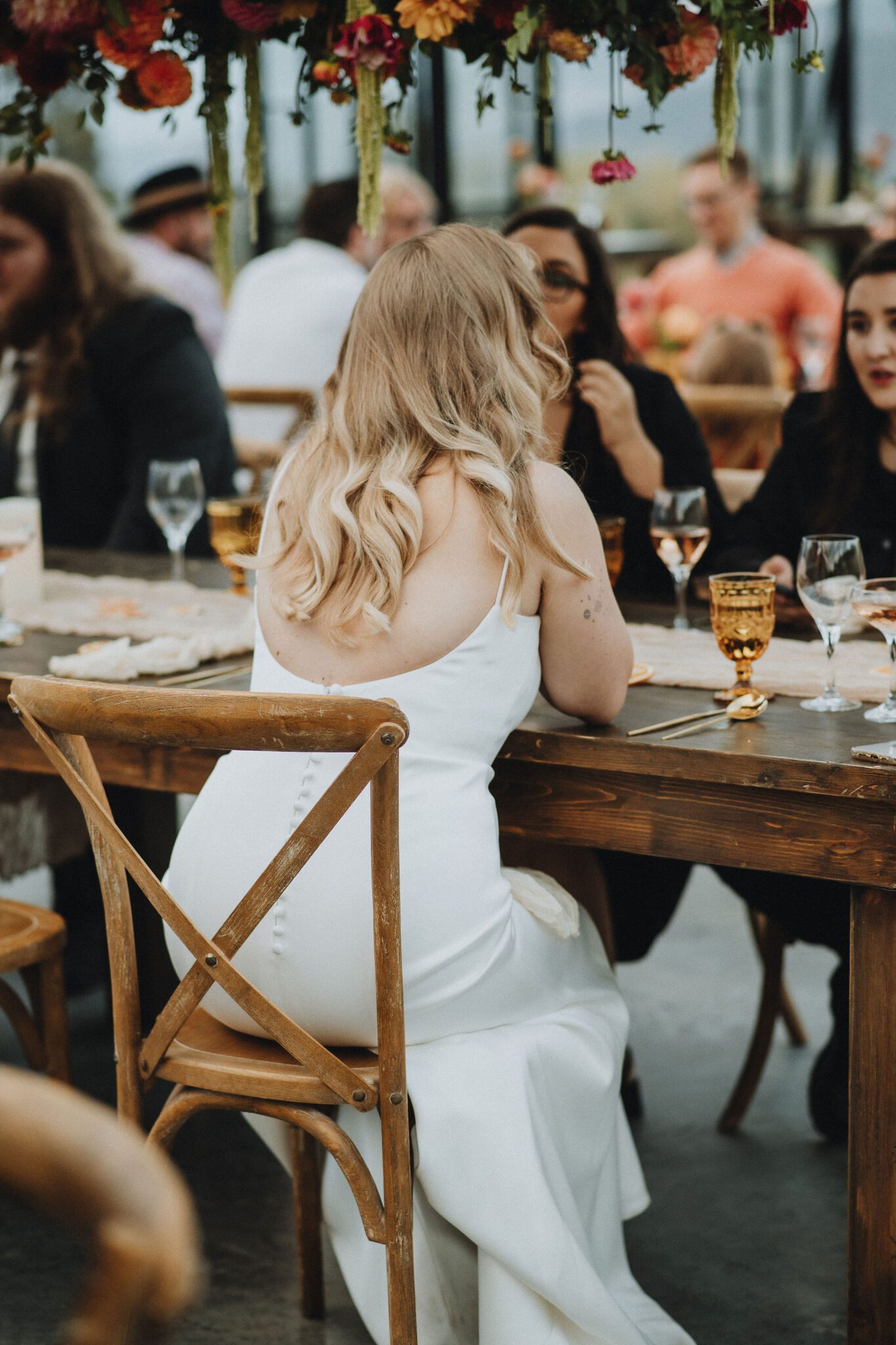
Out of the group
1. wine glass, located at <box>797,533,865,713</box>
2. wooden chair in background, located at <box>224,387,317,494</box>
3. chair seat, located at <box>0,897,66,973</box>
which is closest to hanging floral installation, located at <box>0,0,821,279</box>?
wine glass, located at <box>797,533,865,713</box>

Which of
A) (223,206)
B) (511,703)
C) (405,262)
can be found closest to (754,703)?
(511,703)

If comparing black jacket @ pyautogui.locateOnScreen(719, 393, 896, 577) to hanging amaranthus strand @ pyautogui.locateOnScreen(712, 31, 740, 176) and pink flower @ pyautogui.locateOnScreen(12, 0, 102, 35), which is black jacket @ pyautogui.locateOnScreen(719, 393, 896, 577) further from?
pink flower @ pyautogui.locateOnScreen(12, 0, 102, 35)

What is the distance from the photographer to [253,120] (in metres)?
2.34

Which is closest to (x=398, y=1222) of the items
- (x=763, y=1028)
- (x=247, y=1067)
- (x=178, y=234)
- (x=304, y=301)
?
(x=247, y=1067)

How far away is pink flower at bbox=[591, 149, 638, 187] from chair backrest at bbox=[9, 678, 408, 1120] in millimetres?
1076

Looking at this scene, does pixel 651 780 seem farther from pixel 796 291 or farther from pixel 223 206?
pixel 796 291

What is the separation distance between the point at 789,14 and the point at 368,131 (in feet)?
1.88

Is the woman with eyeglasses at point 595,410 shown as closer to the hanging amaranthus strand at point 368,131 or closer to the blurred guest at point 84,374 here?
the hanging amaranthus strand at point 368,131

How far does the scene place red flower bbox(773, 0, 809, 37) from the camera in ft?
6.80

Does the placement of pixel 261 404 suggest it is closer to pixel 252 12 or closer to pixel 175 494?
pixel 175 494

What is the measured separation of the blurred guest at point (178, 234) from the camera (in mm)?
5344

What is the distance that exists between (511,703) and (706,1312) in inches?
34.3

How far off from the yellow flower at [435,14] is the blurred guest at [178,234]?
10.8 feet

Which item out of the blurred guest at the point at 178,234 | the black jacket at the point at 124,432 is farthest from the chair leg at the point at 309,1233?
the blurred guest at the point at 178,234
